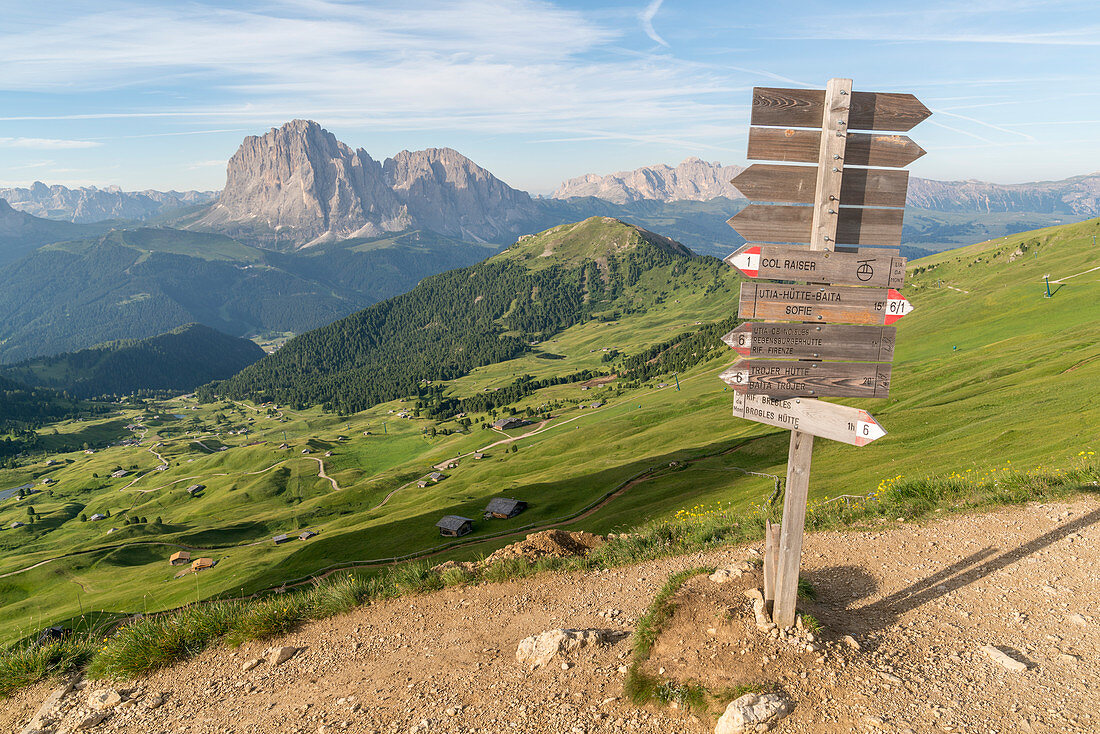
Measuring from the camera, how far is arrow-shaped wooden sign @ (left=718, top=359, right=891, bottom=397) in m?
12.6

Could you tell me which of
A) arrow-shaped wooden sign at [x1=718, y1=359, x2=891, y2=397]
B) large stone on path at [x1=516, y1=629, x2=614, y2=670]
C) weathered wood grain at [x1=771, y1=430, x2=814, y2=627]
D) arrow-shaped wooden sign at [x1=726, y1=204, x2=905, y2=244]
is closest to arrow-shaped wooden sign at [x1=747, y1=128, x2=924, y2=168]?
arrow-shaped wooden sign at [x1=726, y1=204, x2=905, y2=244]

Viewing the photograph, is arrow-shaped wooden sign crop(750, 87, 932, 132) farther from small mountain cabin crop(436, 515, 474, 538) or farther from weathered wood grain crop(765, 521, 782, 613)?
small mountain cabin crop(436, 515, 474, 538)

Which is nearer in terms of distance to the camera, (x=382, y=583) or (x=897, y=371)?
(x=382, y=583)

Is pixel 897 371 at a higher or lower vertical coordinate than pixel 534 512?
higher

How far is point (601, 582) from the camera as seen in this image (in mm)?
19656

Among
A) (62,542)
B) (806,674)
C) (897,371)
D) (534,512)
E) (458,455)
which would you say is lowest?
(62,542)

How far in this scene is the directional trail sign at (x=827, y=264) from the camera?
1216 cm

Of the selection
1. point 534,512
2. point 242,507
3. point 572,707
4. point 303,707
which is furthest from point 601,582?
point 242,507

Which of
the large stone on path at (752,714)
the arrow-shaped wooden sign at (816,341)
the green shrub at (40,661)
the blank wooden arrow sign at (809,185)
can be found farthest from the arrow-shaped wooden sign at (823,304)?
the green shrub at (40,661)

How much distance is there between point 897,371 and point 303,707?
82310 millimetres

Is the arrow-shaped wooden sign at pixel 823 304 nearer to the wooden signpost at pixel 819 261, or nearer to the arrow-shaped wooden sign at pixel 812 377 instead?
the wooden signpost at pixel 819 261

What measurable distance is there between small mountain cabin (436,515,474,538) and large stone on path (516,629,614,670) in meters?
70.1

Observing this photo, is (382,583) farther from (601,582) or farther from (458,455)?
(458,455)

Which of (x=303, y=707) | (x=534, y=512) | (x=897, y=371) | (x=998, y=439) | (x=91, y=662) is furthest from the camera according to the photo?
(x=534, y=512)
